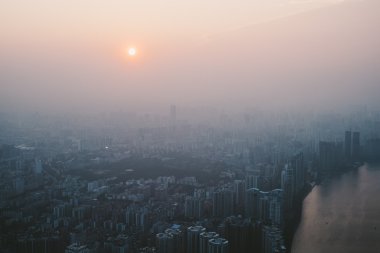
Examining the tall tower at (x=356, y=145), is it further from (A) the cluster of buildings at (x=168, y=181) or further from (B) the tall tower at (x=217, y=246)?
(B) the tall tower at (x=217, y=246)

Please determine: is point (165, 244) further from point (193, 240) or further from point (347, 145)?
point (347, 145)

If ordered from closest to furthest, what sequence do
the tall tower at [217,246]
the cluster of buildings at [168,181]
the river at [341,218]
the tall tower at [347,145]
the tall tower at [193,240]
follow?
1. the tall tower at [217,246]
2. the tall tower at [193,240]
3. the cluster of buildings at [168,181]
4. the river at [341,218]
5. the tall tower at [347,145]

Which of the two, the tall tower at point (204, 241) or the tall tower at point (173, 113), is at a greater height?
the tall tower at point (173, 113)

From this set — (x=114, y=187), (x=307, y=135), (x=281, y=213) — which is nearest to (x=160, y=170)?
(x=114, y=187)

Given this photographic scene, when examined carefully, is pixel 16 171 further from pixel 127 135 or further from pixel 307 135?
pixel 307 135

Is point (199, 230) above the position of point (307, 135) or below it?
below

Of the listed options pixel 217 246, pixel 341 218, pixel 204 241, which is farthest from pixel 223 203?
pixel 217 246

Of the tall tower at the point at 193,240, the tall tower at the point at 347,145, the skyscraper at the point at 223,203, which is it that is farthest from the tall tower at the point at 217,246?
the tall tower at the point at 347,145

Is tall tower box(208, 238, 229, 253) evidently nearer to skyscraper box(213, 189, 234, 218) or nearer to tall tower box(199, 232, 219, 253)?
tall tower box(199, 232, 219, 253)
